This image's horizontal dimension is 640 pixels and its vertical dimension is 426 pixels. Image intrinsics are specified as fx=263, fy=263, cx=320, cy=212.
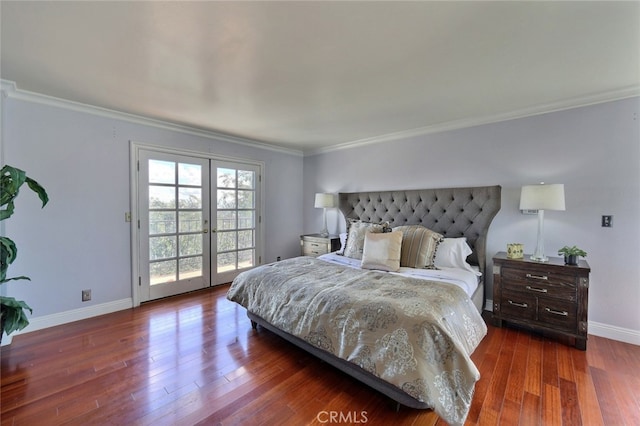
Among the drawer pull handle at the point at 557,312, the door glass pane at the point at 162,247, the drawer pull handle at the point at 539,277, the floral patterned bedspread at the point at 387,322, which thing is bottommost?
the drawer pull handle at the point at 557,312

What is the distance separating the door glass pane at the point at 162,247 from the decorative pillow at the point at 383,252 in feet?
8.54

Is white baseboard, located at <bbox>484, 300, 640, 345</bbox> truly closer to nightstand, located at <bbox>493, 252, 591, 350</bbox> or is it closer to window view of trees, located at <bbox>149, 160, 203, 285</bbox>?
nightstand, located at <bbox>493, 252, 591, 350</bbox>

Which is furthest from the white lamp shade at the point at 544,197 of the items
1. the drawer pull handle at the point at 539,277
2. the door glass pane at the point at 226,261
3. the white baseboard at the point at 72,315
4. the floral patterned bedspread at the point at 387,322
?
the white baseboard at the point at 72,315

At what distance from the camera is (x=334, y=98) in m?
2.62

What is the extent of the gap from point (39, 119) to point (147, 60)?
175cm

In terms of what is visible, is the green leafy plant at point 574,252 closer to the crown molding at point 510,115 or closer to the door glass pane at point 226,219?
the crown molding at point 510,115

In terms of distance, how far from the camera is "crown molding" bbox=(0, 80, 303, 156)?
8.24 ft

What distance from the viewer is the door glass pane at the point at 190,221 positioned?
3.69 metres

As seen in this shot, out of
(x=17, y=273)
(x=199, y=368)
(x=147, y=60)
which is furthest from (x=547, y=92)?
(x=17, y=273)

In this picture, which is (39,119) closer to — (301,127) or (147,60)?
(147,60)

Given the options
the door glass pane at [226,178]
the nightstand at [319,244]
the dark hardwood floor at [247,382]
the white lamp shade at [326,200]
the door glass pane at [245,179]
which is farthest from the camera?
the white lamp shade at [326,200]

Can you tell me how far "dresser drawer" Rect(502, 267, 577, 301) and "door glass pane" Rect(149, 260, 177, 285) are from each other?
4.04 m

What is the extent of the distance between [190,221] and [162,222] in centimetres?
35

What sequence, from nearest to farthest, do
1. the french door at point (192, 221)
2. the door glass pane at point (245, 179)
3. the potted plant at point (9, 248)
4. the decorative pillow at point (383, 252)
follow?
the potted plant at point (9, 248) < the decorative pillow at point (383, 252) < the french door at point (192, 221) < the door glass pane at point (245, 179)
